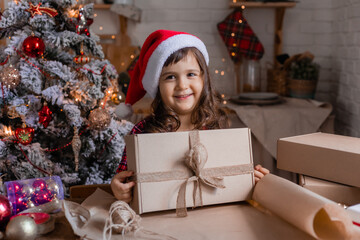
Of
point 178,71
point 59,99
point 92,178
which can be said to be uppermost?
point 178,71

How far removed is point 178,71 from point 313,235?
578 millimetres

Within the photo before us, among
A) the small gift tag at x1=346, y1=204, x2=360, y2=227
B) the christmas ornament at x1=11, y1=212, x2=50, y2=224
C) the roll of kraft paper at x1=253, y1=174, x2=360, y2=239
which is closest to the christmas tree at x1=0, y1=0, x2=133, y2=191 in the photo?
the christmas ornament at x1=11, y1=212, x2=50, y2=224

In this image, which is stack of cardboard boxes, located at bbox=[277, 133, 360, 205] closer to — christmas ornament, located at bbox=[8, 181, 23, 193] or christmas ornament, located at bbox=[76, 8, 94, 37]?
christmas ornament, located at bbox=[8, 181, 23, 193]

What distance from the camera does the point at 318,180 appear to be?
0.85 meters

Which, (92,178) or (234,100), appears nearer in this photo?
(92,178)

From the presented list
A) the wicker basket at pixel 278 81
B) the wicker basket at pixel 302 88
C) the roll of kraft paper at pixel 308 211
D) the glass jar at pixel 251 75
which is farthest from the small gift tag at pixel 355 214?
the glass jar at pixel 251 75

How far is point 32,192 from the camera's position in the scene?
775mm

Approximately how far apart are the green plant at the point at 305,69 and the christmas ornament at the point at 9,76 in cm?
163

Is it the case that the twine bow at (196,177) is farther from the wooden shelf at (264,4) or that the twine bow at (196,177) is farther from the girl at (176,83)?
the wooden shelf at (264,4)

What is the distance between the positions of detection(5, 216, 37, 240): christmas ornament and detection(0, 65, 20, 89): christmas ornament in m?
0.93

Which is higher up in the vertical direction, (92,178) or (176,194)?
(176,194)

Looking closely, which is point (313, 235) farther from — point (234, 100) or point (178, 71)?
point (234, 100)

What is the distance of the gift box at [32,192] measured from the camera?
76 centimetres

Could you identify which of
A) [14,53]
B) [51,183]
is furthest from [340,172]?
[14,53]
